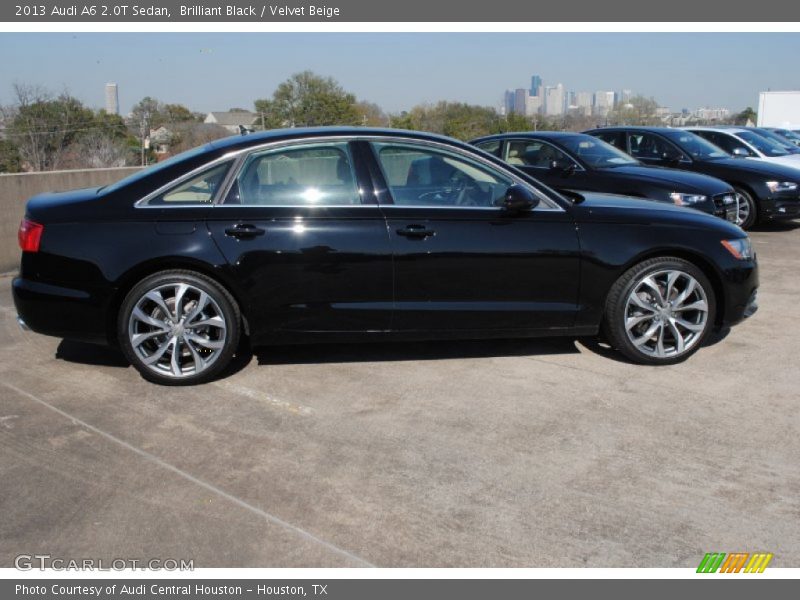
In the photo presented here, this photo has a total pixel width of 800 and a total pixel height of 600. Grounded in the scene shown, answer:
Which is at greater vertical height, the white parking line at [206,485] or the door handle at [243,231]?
the door handle at [243,231]

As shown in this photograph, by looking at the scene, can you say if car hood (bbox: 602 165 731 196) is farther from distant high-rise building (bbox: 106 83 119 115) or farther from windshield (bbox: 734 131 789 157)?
distant high-rise building (bbox: 106 83 119 115)

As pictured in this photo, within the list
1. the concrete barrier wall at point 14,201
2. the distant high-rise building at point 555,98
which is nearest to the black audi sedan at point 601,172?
the concrete barrier wall at point 14,201

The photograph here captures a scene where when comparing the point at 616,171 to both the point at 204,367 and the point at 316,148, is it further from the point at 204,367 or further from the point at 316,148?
the point at 204,367

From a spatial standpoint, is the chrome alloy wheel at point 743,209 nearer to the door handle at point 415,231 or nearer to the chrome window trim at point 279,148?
the door handle at point 415,231

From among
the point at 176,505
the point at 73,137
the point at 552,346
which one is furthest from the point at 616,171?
the point at 73,137

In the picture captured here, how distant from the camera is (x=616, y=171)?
9.27 m

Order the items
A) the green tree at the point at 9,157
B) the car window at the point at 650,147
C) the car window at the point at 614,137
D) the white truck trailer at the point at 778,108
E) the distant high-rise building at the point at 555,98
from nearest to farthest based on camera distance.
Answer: the car window at the point at 650,147, the car window at the point at 614,137, the green tree at the point at 9,157, the white truck trailer at the point at 778,108, the distant high-rise building at the point at 555,98

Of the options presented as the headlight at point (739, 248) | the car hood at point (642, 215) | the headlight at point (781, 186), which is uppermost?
the headlight at point (781, 186)

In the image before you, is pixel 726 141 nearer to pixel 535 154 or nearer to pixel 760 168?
pixel 760 168

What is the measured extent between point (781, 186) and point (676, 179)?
2.84 m

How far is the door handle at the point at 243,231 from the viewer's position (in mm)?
4820

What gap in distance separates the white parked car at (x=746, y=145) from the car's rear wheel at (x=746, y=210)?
2496 millimetres

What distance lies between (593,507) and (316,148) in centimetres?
281

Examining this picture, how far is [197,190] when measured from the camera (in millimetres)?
4918
